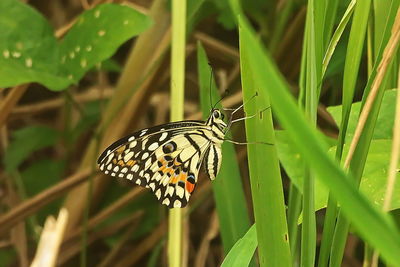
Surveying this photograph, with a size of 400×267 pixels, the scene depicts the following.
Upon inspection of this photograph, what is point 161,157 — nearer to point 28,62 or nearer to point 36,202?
point 28,62

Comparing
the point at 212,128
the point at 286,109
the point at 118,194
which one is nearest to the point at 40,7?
the point at 118,194

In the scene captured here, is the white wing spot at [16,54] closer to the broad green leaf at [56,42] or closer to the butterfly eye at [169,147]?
the broad green leaf at [56,42]

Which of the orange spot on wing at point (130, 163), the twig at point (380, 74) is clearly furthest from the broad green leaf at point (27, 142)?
the twig at point (380, 74)

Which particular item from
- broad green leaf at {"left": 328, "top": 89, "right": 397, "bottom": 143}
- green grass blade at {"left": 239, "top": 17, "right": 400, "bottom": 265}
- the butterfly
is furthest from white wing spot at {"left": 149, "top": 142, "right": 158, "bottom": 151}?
green grass blade at {"left": 239, "top": 17, "right": 400, "bottom": 265}

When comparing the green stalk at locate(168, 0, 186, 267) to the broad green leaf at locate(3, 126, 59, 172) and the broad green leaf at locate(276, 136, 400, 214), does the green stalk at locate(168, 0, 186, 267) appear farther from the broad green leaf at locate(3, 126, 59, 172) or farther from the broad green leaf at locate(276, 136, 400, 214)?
the broad green leaf at locate(3, 126, 59, 172)

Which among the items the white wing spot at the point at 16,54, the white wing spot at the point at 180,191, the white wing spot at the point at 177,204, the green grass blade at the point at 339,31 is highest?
the white wing spot at the point at 16,54

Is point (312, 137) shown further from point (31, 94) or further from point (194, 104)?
point (31, 94)

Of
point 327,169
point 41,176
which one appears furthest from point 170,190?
point 41,176
